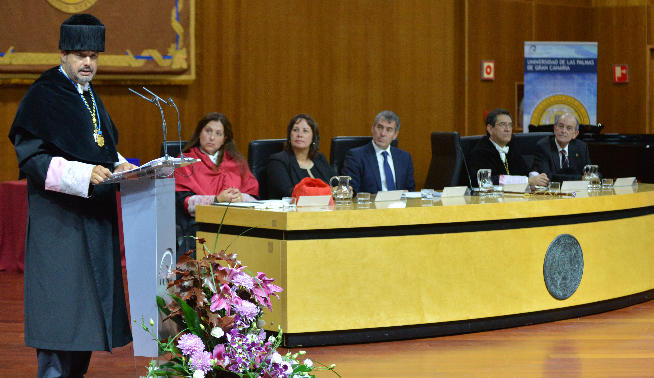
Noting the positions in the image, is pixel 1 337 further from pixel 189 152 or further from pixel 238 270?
pixel 238 270

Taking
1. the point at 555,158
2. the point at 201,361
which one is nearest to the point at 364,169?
the point at 555,158

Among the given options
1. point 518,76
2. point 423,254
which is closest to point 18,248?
point 423,254

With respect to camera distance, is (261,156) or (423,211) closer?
(423,211)

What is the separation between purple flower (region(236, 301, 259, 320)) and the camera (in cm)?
233

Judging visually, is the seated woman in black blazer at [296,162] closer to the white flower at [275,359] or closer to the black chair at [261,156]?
the black chair at [261,156]

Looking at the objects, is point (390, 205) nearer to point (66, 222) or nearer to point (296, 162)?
point (296, 162)

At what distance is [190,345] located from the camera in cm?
227

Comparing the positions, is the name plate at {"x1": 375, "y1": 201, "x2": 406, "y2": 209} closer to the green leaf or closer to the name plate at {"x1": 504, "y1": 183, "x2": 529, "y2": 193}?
the name plate at {"x1": 504, "y1": 183, "x2": 529, "y2": 193}

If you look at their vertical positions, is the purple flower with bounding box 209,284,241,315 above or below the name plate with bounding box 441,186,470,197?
below

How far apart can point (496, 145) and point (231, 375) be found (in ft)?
Result: 12.4

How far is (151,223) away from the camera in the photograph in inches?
98.4

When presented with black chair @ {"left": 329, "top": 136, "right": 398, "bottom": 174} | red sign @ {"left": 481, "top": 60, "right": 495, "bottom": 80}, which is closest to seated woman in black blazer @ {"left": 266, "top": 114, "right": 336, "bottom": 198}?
black chair @ {"left": 329, "top": 136, "right": 398, "bottom": 174}

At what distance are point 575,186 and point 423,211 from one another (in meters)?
1.30

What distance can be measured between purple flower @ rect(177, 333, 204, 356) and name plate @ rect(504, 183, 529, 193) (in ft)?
9.85
